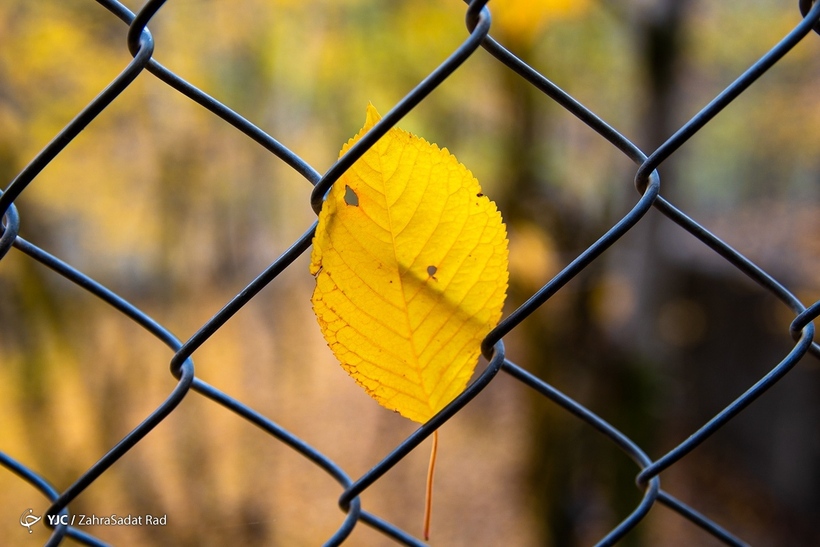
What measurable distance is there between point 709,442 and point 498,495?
1756 millimetres

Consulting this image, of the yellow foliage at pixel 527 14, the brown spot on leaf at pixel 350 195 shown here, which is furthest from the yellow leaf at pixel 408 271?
the yellow foliage at pixel 527 14

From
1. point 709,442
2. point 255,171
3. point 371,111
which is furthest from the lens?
point 709,442

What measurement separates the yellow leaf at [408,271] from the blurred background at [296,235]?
162cm

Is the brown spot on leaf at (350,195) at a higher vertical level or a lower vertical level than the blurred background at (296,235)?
lower

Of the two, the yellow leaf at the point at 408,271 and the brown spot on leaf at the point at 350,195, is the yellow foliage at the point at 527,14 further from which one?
the yellow leaf at the point at 408,271

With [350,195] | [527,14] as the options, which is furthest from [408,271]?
[527,14]

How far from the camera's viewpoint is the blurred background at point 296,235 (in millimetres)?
2262

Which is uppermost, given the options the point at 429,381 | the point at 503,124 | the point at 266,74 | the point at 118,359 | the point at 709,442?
the point at 709,442

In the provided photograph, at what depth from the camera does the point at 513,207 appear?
8.22ft

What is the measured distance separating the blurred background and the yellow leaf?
162 cm

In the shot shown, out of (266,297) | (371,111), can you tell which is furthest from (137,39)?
(266,297)

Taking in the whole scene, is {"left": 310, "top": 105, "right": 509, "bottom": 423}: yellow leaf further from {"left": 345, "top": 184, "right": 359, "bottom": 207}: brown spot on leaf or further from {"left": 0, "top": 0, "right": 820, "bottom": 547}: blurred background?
{"left": 0, "top": 0, "right": 820, "bottom": 547}: blurred background

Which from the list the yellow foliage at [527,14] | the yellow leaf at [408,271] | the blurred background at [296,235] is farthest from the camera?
the blurred background at [296,235]

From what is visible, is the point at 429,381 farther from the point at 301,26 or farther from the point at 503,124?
the point at 301,26
